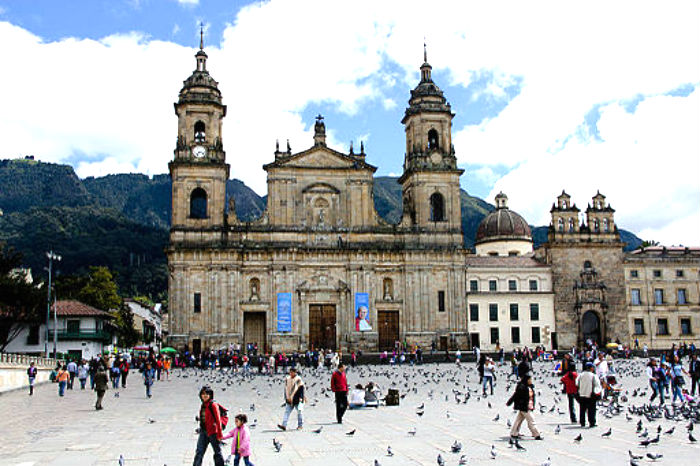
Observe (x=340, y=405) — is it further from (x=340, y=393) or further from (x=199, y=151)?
(x=199, y=151)

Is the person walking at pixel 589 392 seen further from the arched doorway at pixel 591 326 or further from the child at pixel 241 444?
the arched doorway at pixel 591 326

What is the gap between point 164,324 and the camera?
5453 inches

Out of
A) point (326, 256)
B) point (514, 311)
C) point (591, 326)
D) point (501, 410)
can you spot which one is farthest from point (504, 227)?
point (501, 410)

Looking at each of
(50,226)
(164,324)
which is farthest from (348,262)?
(50,226)

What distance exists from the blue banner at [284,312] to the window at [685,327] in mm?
34564

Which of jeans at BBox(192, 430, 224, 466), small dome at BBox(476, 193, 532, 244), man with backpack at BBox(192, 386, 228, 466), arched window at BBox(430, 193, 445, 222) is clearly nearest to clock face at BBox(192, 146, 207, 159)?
arched window at BBox(430, 193, 445, 222)

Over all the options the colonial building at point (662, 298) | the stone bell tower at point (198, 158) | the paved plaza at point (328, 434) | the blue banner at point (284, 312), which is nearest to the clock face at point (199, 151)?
the stone bell tower at point (198, 158)

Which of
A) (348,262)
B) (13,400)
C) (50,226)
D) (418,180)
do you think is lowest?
(13,400)

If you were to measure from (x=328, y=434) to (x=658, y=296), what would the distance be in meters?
55.3

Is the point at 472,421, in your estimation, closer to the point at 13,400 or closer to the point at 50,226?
the point at 13,400

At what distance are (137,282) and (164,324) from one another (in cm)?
1036

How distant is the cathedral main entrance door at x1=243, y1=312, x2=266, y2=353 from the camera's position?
181 feet

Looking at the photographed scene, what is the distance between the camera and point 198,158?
56.2 meters

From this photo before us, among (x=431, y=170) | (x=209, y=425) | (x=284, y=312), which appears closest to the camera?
(x=209, y=425)
